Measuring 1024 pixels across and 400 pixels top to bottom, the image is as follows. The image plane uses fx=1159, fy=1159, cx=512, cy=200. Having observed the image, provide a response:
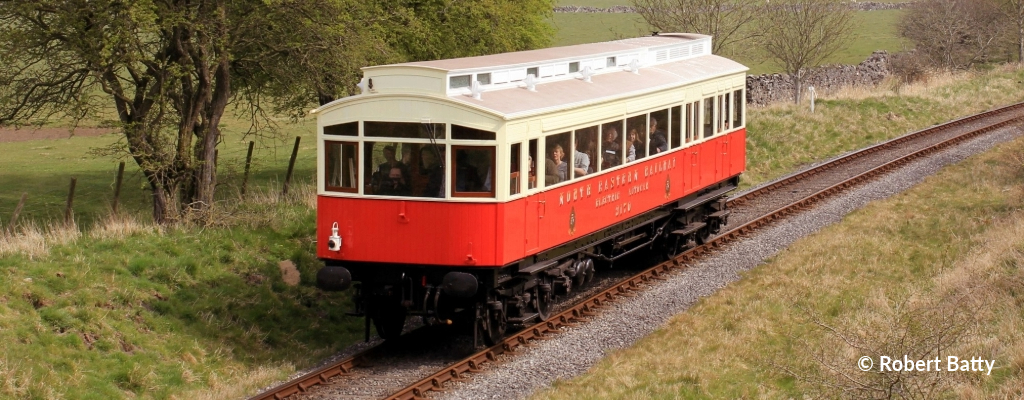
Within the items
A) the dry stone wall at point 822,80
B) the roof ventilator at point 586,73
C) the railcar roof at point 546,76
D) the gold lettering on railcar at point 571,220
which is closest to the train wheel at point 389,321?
the gold lettering on railcar at point 571,220

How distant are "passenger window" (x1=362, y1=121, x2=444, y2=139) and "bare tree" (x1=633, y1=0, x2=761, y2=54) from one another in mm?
21688

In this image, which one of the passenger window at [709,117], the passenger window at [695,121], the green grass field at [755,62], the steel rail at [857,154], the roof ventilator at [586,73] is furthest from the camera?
the green grass field at [755,62]

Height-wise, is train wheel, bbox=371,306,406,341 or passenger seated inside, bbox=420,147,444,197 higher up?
passenger seated inside, bbox=420,147,444,197

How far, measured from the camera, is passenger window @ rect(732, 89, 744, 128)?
19.2 meters

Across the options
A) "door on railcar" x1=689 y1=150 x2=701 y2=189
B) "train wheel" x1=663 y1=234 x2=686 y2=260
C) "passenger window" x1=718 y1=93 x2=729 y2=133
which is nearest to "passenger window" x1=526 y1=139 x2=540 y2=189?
"door on railcar" x1=689 y1=150 x2=701 y2=189

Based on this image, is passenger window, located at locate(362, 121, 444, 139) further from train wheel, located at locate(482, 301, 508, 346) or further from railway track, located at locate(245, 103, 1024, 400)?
railway track, located at locate(245, 103, 1024, 400)

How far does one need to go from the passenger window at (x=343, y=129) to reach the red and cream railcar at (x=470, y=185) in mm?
17

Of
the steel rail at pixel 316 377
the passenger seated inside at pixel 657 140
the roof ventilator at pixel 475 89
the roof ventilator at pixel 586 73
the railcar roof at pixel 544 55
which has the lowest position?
the steel rail at pixel 316 377

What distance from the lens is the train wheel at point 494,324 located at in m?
12.3

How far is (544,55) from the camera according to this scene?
1438 cm

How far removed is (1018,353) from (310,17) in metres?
11.3

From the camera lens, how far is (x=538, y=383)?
11.3m

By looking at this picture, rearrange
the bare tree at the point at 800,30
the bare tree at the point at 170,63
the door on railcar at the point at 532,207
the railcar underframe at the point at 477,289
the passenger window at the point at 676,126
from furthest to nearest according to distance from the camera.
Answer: the bare tree at the point at 800,30
the passenger window at the point at 676,126
the bare tree at the point at 170,63
the door on railcar at the point at 532,207
the railcar underframe at the point at 477,289

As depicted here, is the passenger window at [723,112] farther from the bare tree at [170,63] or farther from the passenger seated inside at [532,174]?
the passenger seated inside at [532,174]
